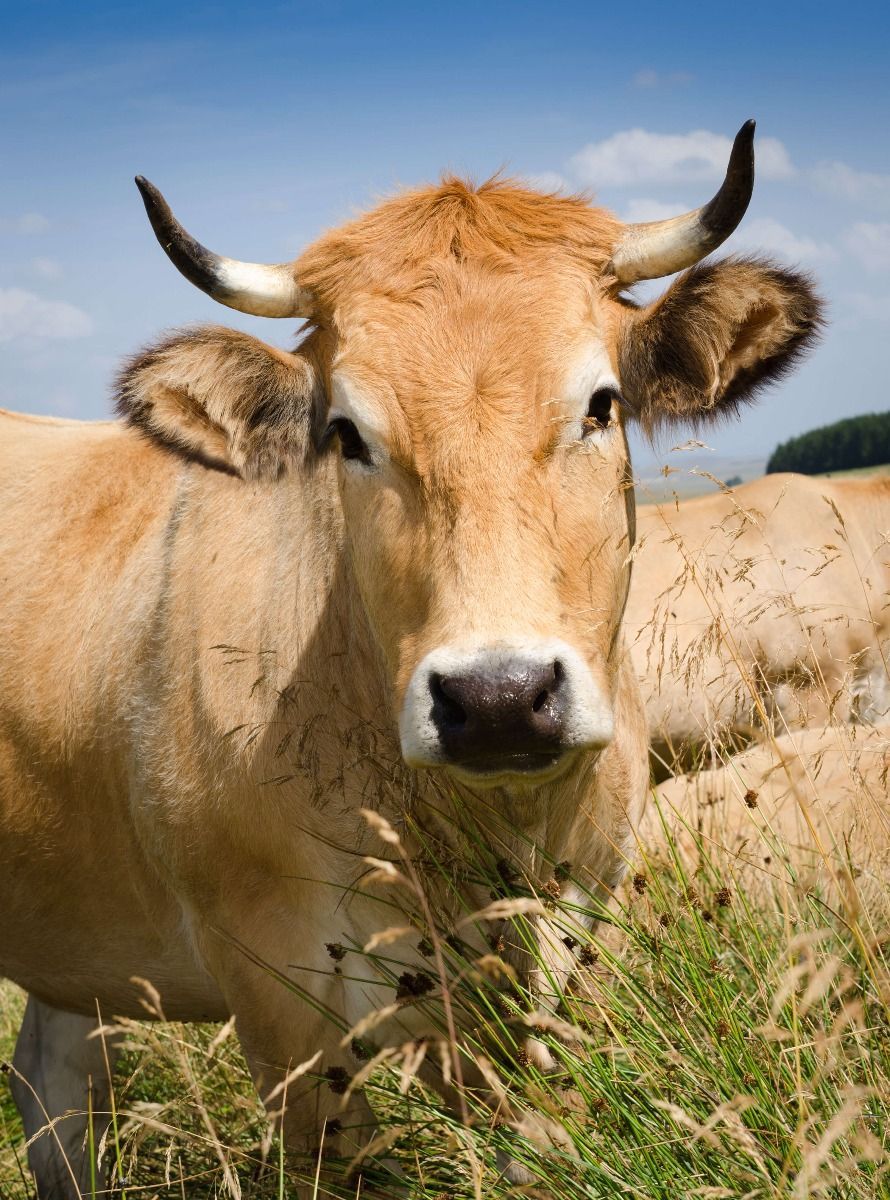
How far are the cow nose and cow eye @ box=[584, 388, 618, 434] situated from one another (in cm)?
85

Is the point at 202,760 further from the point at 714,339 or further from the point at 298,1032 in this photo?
the point at 714,339

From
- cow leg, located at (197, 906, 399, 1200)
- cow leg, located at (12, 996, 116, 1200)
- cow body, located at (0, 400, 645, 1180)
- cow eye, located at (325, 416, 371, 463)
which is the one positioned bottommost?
cow leg, located at (12, 996, 116, 1200)

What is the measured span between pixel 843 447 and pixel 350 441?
6564 cm

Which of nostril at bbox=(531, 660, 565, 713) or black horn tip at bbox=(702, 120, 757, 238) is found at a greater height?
black horn tip at bbox=(702, 120, 757, 238)

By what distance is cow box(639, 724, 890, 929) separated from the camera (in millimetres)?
3021

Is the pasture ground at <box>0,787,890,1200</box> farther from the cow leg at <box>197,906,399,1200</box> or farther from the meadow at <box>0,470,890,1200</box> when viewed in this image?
the cow leg at <box>197,906,399,1200</box>

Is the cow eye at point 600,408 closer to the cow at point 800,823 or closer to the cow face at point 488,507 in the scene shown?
the cow face at point 488,507

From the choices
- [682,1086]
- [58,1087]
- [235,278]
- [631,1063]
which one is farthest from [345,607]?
[58,1087]

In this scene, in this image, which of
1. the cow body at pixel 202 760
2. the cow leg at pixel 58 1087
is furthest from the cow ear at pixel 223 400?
the cow leg at pixel 58 1087

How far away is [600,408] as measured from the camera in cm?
321

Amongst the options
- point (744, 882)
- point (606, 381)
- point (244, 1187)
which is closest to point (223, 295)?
point (606, 381)

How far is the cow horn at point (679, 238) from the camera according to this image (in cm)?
317

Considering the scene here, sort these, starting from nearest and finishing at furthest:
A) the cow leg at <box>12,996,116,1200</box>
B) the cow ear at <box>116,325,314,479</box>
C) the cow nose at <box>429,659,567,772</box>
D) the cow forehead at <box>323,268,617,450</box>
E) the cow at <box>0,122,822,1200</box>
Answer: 1. the cow nose at <box>429,659,567,772</box>
2. the cow at <box>0,122,822,1200</box>
3. the cow forehead at <box>323,268,617,450</box>
4. the cow ear at <box>116,325,314,479</box>
5. the cow leg at <box>12,996,116,1200</box>

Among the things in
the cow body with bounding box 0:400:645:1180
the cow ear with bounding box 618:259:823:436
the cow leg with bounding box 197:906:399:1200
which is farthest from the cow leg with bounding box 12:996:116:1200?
the cow ear with bounding box 618:259:823:436
